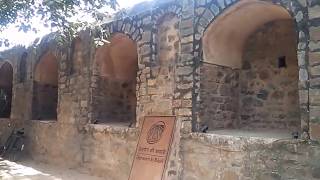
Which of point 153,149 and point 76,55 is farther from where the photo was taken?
point 76,55

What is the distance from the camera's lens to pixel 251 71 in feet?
18.1

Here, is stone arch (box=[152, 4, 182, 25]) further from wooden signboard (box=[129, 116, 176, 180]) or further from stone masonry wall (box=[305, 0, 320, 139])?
stone masonry wall (box=[305, 0, 320, 139])

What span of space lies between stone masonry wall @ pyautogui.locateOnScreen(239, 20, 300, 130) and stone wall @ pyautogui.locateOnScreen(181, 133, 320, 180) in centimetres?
118

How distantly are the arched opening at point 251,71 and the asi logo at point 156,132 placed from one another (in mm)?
641

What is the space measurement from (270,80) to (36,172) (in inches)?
184

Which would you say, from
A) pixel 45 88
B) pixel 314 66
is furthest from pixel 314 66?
pixel 45 88

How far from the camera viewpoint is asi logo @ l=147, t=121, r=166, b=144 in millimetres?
5008

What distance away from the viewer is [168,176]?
473 cm

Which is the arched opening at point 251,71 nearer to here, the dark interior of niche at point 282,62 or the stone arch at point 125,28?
the dark interior of niche at point 282,62

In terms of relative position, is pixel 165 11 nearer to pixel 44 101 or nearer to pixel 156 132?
pixel 156 132

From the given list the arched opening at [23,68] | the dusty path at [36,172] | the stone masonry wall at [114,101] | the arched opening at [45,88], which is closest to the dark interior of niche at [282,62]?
the stone masonry wall at [114,101]

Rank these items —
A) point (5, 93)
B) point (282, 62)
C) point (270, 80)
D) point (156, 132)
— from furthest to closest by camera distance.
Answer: point (5, 93), point (270, 80), point (282, 62), point (156, 132)

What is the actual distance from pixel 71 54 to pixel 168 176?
381cm

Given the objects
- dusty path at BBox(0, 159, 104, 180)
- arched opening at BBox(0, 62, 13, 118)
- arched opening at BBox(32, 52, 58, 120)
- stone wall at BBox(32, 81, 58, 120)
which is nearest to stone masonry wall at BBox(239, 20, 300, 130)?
dusty path at BBox(0, 159, 104, 180)
